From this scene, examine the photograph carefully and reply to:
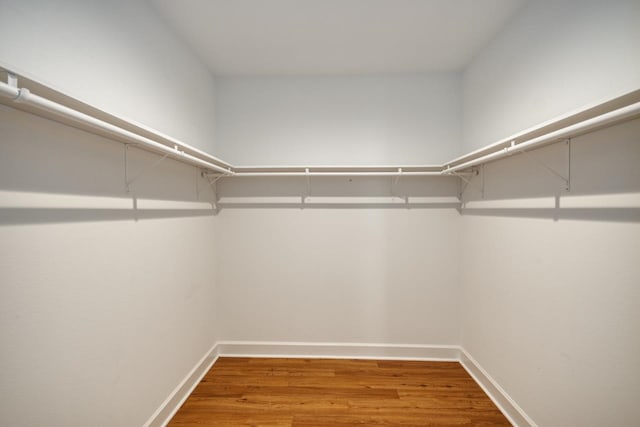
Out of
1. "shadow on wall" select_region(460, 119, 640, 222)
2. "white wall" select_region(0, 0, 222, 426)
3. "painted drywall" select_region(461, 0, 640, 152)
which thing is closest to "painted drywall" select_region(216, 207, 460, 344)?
"white wall" select_region(0, 0, 222, 426)

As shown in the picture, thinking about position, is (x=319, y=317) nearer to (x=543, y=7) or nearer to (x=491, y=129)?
(x=491, y=129)

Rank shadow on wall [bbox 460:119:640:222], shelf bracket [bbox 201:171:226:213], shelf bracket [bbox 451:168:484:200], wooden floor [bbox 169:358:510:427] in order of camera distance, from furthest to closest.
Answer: shelf bracket [bbox 201:171:226:213], shelf bracket [bbox 451:168:484:200], wooden floor [bbox 169:358:510:427], shadow on wall [bbox 460:119:640:222]

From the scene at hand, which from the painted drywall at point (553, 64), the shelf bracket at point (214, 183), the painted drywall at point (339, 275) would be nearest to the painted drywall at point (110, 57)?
the shelf bracket at point (214, 183)

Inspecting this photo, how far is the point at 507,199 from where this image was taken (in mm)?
1822

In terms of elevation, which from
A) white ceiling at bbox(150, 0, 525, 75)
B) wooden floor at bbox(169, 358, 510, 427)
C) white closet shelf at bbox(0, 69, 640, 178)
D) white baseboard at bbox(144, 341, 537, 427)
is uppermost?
white ceiling at bbox(150, 0, 525, 75)

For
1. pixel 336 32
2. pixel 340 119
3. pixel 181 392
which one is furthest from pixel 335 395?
pixel 336 32

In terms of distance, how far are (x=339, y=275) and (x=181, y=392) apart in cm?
149

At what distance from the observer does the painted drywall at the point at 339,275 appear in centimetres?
249

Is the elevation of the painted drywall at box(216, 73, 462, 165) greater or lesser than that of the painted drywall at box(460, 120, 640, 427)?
greater

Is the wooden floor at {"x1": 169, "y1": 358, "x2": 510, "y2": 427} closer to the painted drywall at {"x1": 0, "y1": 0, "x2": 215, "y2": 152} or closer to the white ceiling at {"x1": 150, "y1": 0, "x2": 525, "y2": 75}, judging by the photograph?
the painted drywall at {"x1": 0, "y1": 0, "x2": 215, "y2": 152}

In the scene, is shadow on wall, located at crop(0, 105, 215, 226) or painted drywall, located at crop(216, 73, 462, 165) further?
painted drywall, located at crop(216, 73, 462, 165)

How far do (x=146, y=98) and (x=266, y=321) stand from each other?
2031 mm

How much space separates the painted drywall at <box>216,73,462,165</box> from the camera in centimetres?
249

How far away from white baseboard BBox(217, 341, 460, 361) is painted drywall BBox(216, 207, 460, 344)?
5 cm
